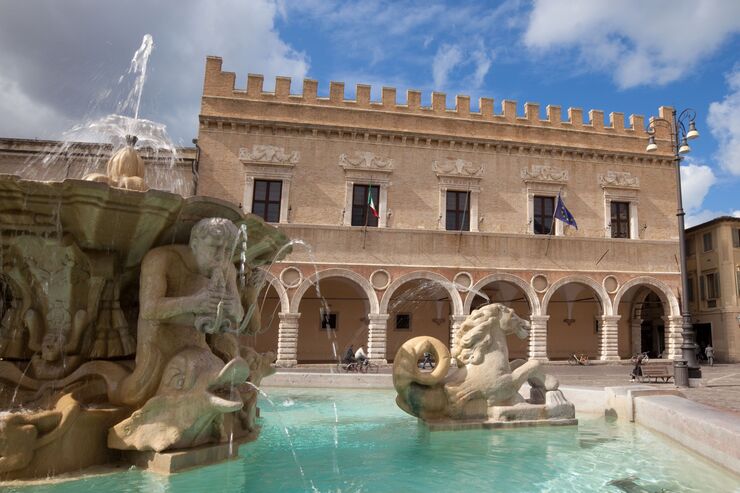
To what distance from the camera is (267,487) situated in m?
3.37

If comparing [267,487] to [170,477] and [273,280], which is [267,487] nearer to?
[170,477]

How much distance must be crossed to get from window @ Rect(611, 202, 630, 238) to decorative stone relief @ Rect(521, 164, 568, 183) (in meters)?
2.68

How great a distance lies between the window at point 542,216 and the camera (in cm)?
2077

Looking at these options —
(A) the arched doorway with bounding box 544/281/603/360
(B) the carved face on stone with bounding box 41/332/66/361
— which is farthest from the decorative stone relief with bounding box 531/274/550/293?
(B) the carved face on stone with bounding box 41/332/66/361

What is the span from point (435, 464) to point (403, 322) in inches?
718

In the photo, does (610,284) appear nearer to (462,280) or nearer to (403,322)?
(462,280)

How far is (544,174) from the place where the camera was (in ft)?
68.8

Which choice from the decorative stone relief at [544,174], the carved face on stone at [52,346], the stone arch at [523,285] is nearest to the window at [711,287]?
the decorative stone relief at [544,174]

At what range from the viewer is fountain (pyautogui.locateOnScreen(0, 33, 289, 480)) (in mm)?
3350

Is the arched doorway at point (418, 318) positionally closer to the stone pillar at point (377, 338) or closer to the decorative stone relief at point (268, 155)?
the stone pillar at point (377, 338)

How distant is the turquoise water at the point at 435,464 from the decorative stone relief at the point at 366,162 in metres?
14.7

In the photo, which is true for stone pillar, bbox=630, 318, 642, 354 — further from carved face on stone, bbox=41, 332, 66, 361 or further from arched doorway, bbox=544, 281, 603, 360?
carved face on stone, bbox=41, 332, 66, 361

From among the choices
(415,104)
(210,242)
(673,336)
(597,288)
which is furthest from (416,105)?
(210,242)

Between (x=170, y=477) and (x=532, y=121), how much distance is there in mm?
21216
